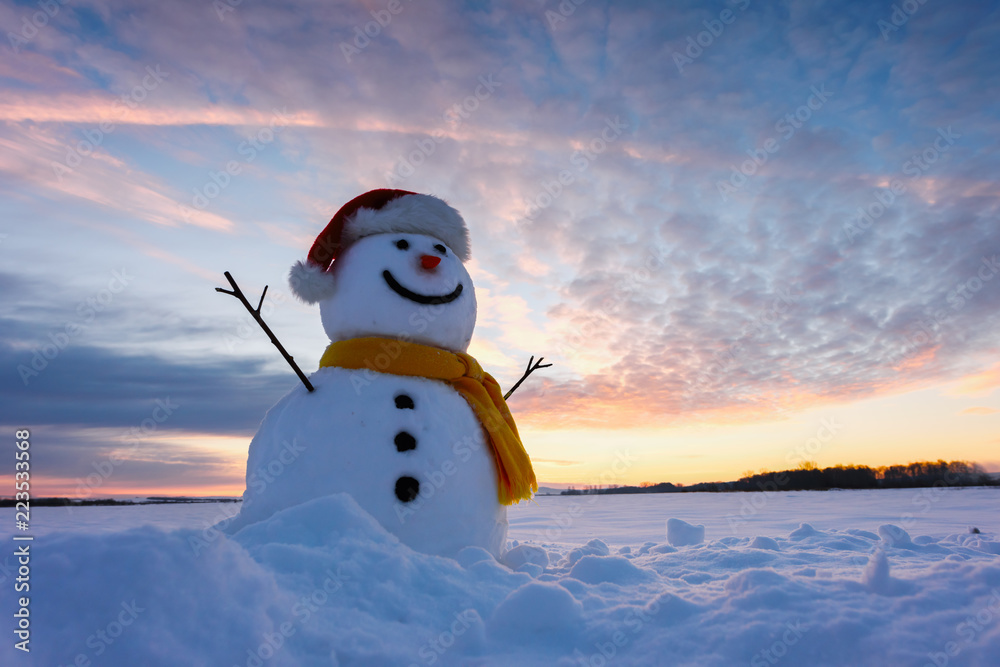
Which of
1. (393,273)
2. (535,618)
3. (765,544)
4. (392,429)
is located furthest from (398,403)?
(765,544)

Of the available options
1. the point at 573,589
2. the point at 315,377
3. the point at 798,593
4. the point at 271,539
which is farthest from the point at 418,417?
the point at 798,593

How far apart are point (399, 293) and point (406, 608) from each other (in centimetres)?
221

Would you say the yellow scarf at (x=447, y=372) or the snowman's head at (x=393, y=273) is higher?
the snowman's head at (x=393, y=273)

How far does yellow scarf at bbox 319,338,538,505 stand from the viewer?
380cm

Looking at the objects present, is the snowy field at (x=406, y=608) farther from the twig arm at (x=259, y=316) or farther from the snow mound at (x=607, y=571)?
the twig arm at (x=259, y=316)

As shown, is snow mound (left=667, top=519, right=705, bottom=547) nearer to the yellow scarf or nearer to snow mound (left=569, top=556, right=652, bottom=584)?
the yellow scarf

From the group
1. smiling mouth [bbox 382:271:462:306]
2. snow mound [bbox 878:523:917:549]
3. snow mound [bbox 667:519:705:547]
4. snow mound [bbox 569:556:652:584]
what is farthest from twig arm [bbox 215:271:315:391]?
snow mound [bbox 878:523:917:549]

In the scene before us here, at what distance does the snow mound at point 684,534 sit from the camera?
471cm

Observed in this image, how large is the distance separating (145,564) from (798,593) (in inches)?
97.4

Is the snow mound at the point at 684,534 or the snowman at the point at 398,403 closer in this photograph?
the snowman at the point at 398,403

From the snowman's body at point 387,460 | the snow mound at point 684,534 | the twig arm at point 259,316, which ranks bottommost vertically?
the snow mound at point 684,534

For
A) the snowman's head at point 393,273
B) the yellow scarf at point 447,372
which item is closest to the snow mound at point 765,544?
the yellow scarf at point 447,372

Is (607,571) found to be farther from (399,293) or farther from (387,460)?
(399,293)

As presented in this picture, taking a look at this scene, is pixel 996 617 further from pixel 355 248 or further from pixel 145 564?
pixel 355 248
